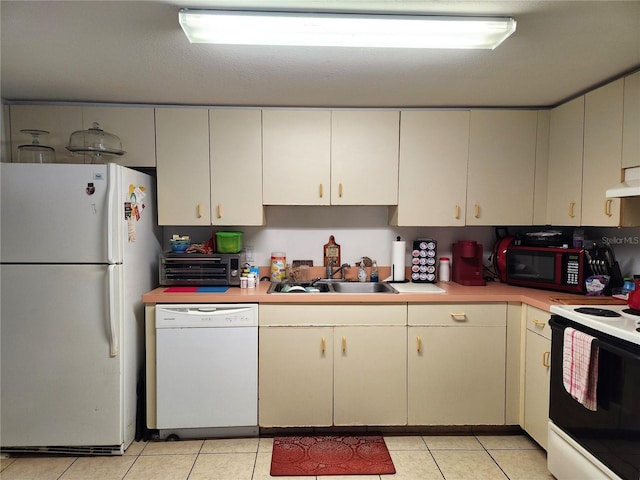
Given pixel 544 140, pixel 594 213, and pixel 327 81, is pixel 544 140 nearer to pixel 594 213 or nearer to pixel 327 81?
pixel 594 213

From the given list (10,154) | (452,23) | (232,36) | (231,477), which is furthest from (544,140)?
(10,154)

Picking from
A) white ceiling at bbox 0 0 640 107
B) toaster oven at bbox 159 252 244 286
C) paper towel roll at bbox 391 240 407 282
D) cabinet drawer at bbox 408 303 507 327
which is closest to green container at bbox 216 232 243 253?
toaster oven at bbox 159 252 244 286

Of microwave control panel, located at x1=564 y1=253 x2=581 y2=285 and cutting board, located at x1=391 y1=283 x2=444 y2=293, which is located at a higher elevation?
microwave control panel, located at x1=564 y1=253 x2=581 y2=285

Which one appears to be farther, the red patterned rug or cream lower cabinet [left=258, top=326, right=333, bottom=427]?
cream lower cabinet [left=258, top=326, right=333, bottom=427]

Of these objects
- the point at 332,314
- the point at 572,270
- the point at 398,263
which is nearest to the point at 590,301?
the point at 572,270

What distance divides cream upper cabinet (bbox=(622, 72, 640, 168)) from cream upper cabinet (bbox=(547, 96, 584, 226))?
31 centimetres

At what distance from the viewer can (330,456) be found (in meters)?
2.17

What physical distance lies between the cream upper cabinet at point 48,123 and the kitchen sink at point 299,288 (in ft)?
5.11

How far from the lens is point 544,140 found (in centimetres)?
260

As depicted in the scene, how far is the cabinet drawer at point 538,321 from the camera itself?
2098 mm

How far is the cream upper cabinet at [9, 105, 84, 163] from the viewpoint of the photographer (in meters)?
2.46

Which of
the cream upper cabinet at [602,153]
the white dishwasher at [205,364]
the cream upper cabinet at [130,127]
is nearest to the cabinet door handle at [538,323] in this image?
the cream upper cabinet at [602,153]

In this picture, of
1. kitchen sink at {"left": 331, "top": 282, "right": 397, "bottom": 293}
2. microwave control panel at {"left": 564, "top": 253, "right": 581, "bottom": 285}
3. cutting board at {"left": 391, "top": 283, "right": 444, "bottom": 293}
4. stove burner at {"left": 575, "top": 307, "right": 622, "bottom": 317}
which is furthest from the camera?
kitchen sink at {"left": 331, "top": 282, "right": 397, "bottom": 293}

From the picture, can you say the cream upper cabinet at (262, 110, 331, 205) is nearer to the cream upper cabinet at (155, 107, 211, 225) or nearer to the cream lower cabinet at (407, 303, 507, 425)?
the cream upper cabinet at (155, 107, 211, 225)
